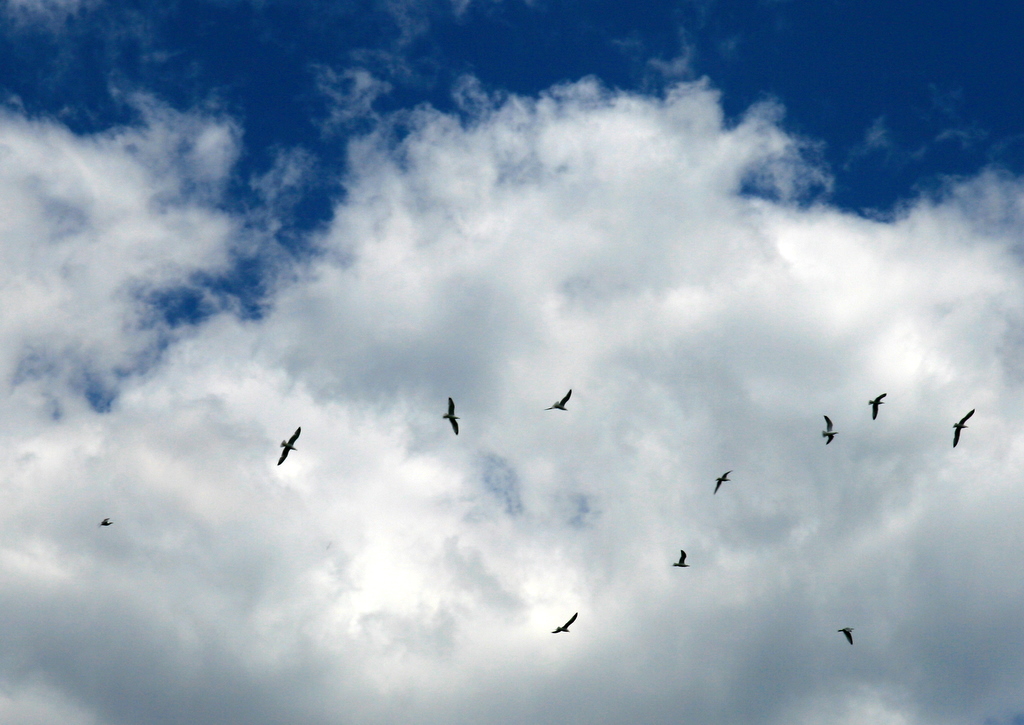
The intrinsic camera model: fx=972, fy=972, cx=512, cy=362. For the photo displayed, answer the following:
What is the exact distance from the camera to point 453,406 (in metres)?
129

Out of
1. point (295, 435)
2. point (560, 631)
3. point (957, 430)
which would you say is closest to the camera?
point (295, 435)

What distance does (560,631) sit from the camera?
15138cm

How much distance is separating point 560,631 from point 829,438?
2047 inches

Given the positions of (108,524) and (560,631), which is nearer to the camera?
(560,631)

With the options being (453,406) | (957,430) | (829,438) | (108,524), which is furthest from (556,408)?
(108,524)

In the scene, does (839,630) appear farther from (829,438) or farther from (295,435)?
(295,435)

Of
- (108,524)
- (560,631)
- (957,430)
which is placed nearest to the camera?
(957,430)

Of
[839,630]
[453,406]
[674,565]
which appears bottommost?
[839,630]

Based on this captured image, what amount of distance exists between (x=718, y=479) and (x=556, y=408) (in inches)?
1174

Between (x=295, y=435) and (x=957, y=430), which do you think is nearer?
(x=295, y=435)

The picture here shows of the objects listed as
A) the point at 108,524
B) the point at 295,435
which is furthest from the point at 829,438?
the point at 108,524

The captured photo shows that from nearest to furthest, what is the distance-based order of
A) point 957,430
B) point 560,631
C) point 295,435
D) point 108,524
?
point 295,435
point 957,430
point 560,631
point 108,524

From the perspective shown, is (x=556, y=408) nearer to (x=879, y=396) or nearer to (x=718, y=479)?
(x=718, y=479)

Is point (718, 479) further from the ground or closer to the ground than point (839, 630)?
further from the ground
